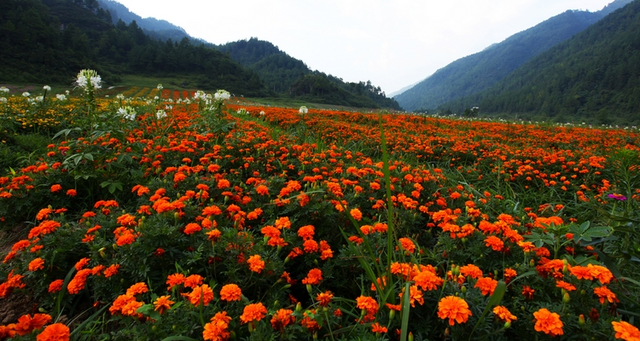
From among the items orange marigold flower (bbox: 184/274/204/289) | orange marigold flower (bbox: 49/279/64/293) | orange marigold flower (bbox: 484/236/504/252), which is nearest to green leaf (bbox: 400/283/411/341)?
orange marigold flower (bbox: 484/236/504/252)

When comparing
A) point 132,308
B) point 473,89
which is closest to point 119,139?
point 132,308

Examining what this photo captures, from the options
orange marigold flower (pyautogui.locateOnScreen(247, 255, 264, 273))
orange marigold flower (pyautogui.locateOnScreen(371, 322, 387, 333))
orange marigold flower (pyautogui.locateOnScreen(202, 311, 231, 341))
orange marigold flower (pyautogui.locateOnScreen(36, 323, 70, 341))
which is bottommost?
orange marigold flower (pyautogui.locateOnScreen(36, 323, 70, 341))

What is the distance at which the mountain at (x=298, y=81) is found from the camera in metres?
75.4

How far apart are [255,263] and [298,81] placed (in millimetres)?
81497

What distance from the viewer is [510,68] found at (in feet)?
609

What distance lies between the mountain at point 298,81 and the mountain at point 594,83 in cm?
3628

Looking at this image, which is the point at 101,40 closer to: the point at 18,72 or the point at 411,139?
the point at 18,72

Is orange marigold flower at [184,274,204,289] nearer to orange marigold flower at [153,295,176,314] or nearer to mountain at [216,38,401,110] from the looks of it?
orange marigold flower at [153,295,176,314]

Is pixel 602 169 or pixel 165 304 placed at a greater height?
pixel 602 169

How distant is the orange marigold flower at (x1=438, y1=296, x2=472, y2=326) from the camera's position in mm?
920

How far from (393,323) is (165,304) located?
889 millimetres

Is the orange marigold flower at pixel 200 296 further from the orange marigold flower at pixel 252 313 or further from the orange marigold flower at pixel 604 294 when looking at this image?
the orange marigold flower at pixel 604 294

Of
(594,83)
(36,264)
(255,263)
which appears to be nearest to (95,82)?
(36,264)

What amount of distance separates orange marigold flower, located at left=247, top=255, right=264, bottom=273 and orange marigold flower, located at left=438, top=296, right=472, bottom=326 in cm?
72
